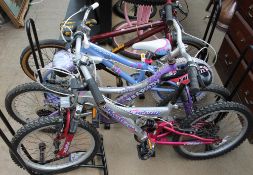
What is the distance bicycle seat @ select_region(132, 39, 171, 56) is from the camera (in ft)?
5.71

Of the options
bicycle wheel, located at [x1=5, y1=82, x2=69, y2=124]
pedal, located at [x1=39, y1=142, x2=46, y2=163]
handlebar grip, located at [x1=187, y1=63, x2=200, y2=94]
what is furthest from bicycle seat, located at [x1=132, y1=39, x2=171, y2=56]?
pedal, located at [x1=39, y1=142, x2=46, y2=163]

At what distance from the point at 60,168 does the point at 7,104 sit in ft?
2.15

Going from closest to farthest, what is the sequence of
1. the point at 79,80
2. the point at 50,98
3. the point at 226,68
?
1. the point at 79,80
2. the point at 50,98
3. the point at 226,68

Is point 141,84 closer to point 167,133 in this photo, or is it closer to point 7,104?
point 167,133

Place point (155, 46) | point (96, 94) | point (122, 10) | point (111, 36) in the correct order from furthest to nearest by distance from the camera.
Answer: point (122, 10) < point (111, 36) < point (155, 46) < point (96, 94)

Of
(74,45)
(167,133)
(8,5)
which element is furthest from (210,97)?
(8,5)

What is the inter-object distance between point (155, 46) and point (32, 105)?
1.34 metres

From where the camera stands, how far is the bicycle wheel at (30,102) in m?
1.88

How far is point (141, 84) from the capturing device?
1.83 m

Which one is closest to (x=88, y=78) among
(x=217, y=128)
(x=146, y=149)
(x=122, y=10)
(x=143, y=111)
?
(x=143, y=111)

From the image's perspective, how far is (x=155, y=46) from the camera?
68.7 inches

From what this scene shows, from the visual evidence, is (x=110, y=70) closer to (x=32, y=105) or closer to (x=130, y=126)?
(x=130, y=126)

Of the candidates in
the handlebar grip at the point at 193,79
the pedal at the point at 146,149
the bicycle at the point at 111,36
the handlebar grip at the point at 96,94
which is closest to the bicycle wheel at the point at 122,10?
the bicycle at the point at 111,36

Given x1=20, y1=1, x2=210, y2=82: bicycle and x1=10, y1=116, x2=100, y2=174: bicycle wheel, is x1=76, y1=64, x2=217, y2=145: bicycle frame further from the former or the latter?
x1=20, y1=1, x2=210, y2=82: bicycle
